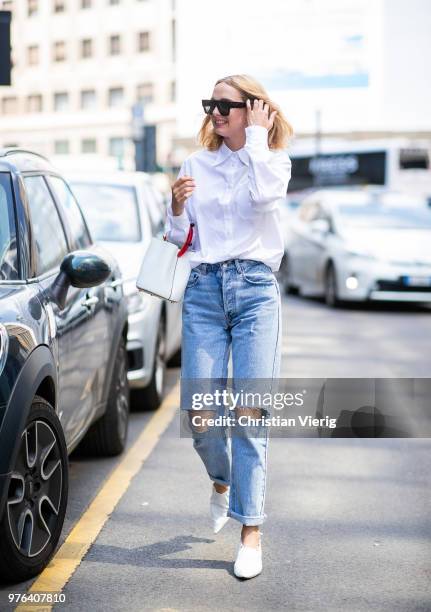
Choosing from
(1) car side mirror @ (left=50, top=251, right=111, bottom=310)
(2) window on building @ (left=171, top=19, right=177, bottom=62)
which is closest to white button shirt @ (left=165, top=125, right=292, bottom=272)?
(1) car side mirror @ (left=50, top=251, right=111, bottom=310)

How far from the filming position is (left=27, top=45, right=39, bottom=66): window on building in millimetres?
84062

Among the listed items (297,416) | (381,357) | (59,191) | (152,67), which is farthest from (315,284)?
(152,67)

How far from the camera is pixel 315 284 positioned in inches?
664

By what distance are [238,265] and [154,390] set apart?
363cm

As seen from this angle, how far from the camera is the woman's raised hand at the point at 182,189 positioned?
441cm

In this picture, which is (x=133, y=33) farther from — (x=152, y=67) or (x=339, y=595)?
(x=339, y=595)

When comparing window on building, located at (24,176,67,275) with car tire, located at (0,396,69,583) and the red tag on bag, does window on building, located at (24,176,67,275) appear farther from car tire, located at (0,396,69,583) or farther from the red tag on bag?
car tire, located at (0,396,69,583)

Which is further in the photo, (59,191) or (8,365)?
(59,191)

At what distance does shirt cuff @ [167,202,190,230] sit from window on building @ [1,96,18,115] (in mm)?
84139

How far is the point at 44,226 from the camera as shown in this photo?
210 inches

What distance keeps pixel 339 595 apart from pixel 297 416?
81 centimetres

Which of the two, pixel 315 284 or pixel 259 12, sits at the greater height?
pixel 259 12

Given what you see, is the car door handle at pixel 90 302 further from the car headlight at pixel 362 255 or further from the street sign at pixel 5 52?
the car headlight at pixel 362 255

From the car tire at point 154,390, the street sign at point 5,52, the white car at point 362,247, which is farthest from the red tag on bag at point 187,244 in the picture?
the white car at point 362,247
